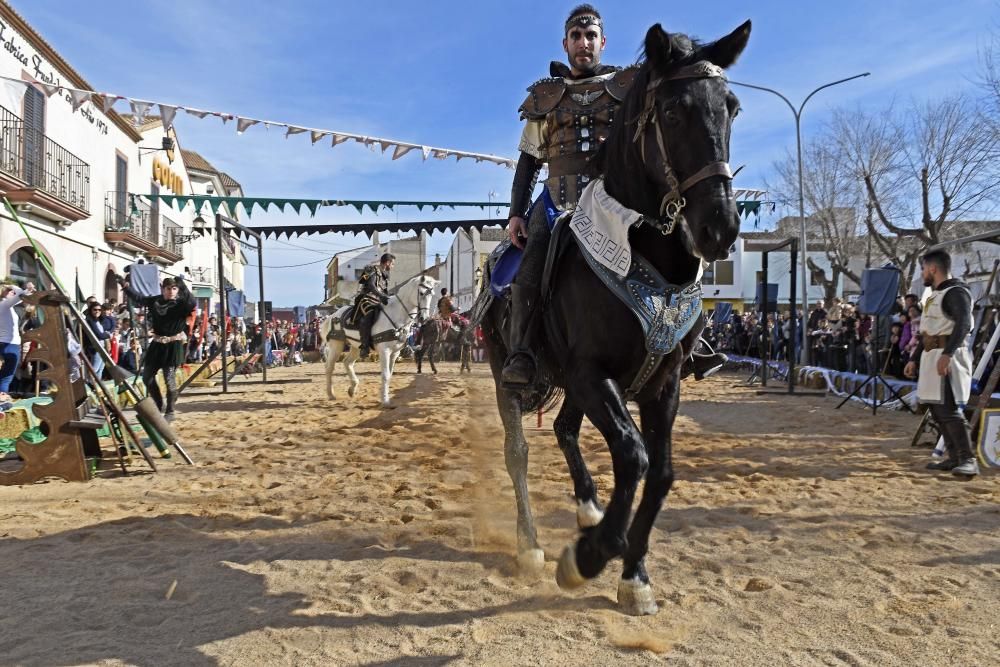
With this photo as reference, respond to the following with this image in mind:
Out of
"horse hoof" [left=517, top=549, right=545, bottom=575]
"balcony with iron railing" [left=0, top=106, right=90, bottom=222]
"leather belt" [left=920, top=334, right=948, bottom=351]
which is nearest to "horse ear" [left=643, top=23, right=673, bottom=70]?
"horse hoof" [left=517, top=549, right=545, bottom=575]

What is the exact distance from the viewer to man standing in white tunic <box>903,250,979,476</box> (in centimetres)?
711

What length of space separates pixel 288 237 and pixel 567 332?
1981 centimetres

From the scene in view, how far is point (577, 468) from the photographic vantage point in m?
4.34

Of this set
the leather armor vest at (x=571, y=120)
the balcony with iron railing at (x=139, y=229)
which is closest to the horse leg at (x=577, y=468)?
the leather armor vest at (x=571, y=120)

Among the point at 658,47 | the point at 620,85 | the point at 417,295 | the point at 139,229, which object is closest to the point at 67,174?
the point at 139,229

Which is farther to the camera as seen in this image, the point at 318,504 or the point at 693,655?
the point at 318,504

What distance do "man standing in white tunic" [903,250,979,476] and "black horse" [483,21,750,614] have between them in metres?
4.89

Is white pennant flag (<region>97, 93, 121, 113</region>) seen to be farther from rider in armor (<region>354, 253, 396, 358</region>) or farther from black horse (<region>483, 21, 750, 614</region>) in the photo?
black horse (<region>483, 21, 750, 614</region>)

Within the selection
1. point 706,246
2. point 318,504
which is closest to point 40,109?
point 318,504

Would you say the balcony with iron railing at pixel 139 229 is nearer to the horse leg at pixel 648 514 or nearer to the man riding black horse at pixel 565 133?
the man riding black horse at pixel 565 133

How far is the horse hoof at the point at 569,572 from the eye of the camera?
3.14 metres

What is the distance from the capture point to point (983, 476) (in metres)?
6.97

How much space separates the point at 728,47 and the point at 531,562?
9.36ft

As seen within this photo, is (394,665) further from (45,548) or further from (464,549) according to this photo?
(45,548)
